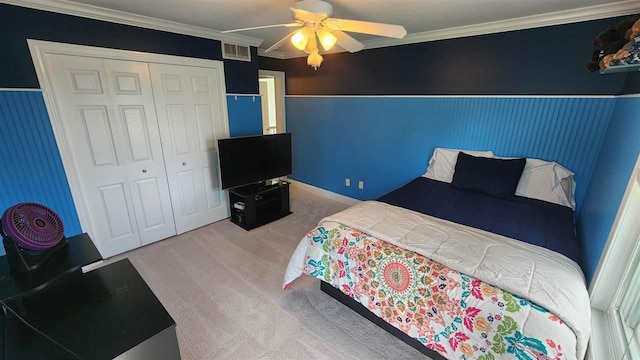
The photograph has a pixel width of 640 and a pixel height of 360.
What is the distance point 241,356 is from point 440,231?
1531mm

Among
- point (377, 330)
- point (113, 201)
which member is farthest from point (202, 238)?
point (377, 330)

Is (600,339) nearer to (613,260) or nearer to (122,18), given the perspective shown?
(613,260)

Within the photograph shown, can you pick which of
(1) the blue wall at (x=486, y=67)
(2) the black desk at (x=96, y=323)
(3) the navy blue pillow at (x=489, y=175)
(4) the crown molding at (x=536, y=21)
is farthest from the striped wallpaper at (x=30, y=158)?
(3) the navy blue pillow at (x=489, y=175)

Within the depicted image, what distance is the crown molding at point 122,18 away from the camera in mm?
1991

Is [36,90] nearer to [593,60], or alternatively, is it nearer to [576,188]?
[593,60]

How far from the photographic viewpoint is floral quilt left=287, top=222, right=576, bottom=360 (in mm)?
1145

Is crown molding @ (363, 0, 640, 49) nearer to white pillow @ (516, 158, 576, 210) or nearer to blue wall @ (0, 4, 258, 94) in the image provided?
white pillow @ (516, 158, 576, 210)

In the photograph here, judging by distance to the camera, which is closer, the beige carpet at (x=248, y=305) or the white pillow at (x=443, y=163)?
the beige carpet at (x=248, y=305)

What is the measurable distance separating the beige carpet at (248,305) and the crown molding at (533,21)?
8.80 ft

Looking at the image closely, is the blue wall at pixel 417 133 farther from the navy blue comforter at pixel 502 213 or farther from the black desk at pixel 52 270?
the black desk at pixel 52 270

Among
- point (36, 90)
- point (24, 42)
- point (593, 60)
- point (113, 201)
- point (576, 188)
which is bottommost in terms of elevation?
point (113, 201)

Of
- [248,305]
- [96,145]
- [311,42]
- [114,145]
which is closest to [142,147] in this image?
[114,145]

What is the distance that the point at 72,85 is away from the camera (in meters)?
2.21

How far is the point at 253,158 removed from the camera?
3250 mm
